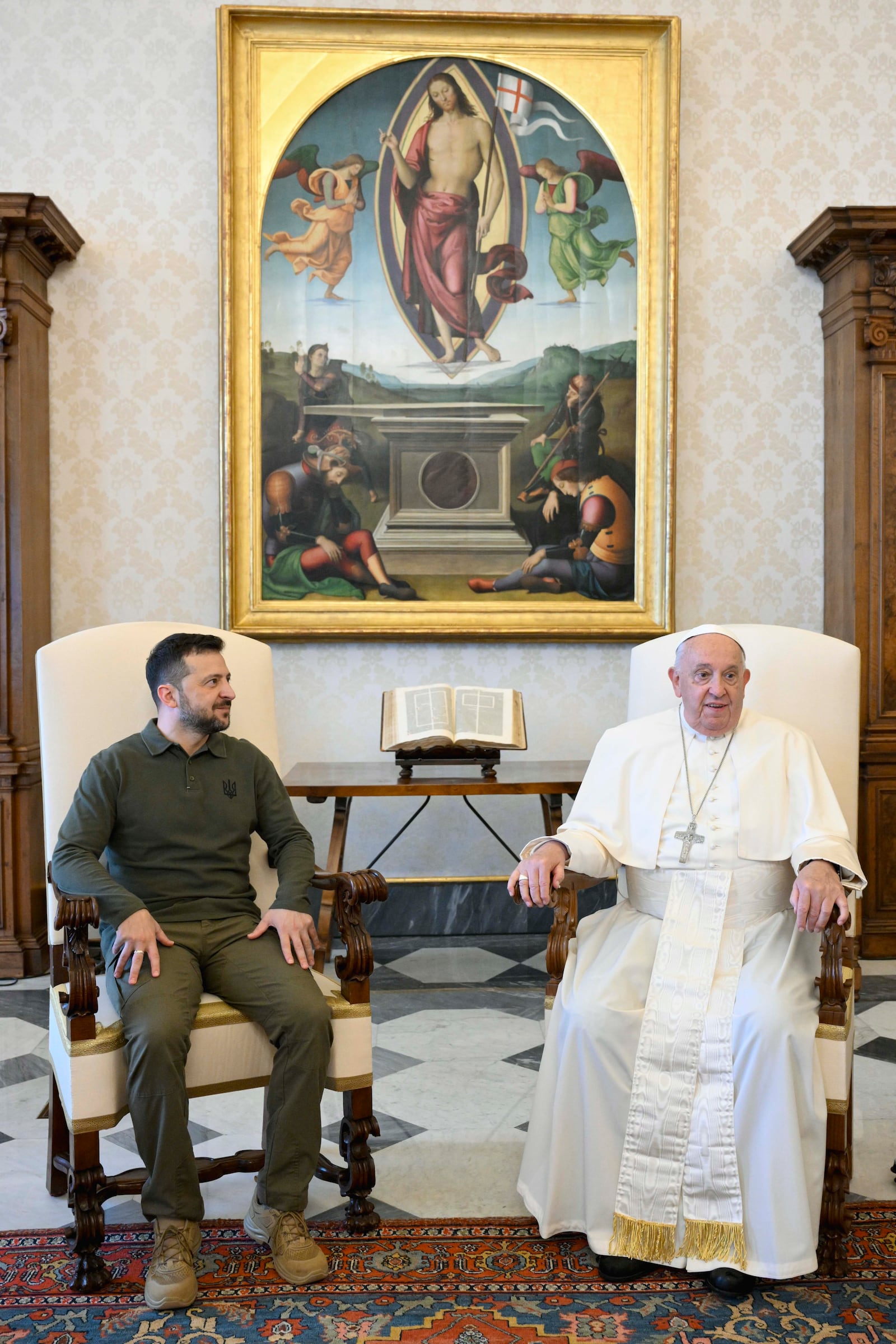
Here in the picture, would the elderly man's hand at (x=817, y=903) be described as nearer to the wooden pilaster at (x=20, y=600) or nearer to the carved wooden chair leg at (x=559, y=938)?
the carved wooden chair leg at (x=559, y=938)

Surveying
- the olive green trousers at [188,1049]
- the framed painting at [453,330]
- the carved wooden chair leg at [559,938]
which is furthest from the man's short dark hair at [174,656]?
the framed painting at [453,330]

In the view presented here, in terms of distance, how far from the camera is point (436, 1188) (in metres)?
2.92

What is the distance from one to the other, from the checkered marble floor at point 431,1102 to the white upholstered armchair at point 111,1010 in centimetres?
15

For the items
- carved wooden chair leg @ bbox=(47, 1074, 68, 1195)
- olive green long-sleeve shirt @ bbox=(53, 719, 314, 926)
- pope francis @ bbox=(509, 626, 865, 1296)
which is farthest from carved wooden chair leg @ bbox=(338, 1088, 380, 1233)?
carved wooden chair leg @ bbox=(47, 1074, 68, 1195)

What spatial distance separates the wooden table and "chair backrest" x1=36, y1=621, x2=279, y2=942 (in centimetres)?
81

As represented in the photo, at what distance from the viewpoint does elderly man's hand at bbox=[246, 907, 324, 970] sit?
9.18 ft

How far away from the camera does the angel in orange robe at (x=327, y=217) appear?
17.0ft

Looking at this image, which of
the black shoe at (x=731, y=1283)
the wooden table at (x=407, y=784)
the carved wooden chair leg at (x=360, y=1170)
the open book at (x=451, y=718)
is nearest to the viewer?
the black shoe at (x=731, y=1283)

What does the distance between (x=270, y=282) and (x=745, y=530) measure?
2.49 m

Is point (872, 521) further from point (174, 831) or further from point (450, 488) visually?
point (174, 831)

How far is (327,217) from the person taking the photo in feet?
17.0

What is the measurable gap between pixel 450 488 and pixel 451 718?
125 cm

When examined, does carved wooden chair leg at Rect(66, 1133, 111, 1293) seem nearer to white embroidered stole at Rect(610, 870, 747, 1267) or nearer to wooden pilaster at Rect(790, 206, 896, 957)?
white embroidered stole at Rect(610, 870, 747, 1267)

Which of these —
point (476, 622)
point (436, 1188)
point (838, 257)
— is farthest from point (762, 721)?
point (838, 257)
